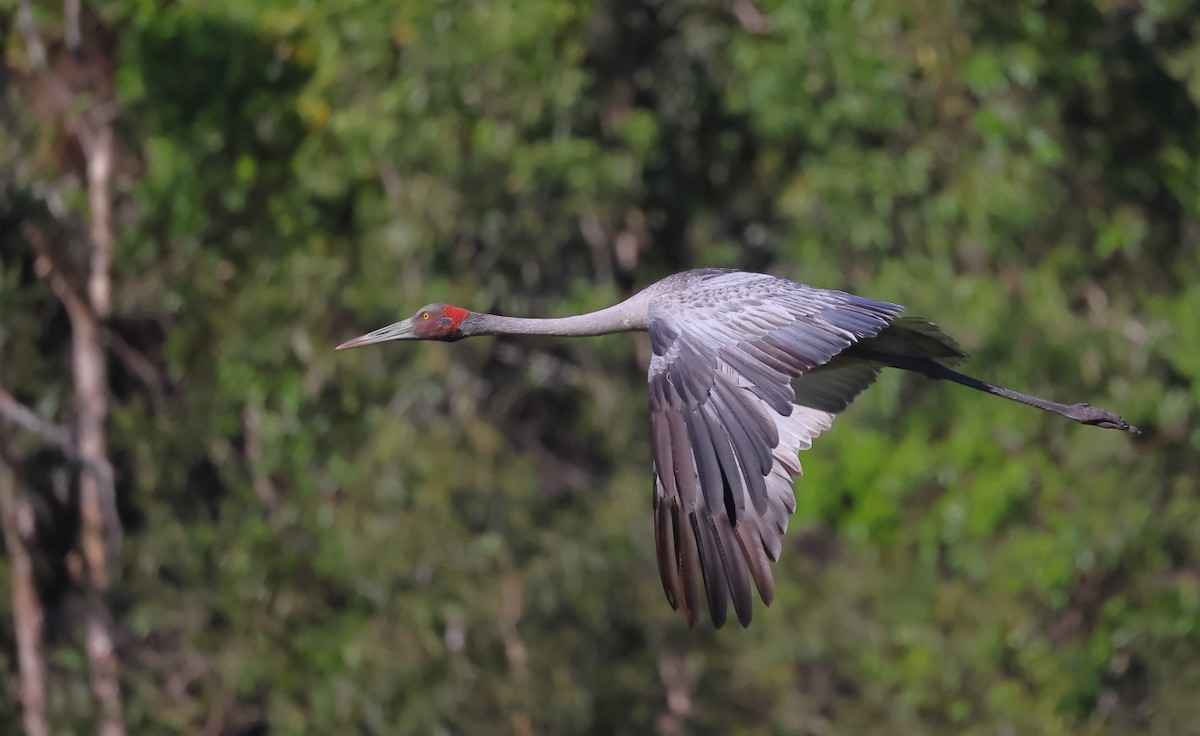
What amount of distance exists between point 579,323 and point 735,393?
170 centimetres

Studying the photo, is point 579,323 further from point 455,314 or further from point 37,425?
point 37,425

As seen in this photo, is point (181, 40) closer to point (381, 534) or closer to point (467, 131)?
point (467, 131)

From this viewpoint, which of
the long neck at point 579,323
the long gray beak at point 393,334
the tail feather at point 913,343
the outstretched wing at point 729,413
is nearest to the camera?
the outstretched wing at point 729,413

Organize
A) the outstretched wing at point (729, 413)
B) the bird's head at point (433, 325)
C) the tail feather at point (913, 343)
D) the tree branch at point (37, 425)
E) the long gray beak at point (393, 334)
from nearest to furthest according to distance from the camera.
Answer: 1. the outstretched wing at point (729, 413)
2. the tail feather at point (913, 343)
3. the long gray beak at point (393, 334)
4. the bird's head at point (433, 325)
5. the tree branch at point (37, 425)

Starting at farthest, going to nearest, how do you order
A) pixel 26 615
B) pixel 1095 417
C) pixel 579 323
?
pixel 26 615 < pixel 1095 417 < pixel 579 323

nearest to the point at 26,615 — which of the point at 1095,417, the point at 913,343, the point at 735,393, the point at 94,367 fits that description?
the point at 94,367

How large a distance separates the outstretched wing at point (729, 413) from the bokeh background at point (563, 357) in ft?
17.6

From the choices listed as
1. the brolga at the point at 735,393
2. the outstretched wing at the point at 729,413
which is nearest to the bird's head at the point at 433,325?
the brolga at the point at 735,393

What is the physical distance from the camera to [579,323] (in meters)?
10.1

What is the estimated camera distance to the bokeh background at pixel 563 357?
1480 cm

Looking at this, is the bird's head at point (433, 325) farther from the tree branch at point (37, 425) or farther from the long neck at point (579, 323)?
the tree branch at point (37, 425)

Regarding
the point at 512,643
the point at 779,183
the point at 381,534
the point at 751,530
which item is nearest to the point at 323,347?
the point at 381,534

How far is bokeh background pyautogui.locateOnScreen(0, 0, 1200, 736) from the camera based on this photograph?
48.5ft

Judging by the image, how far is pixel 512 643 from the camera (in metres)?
14.6
